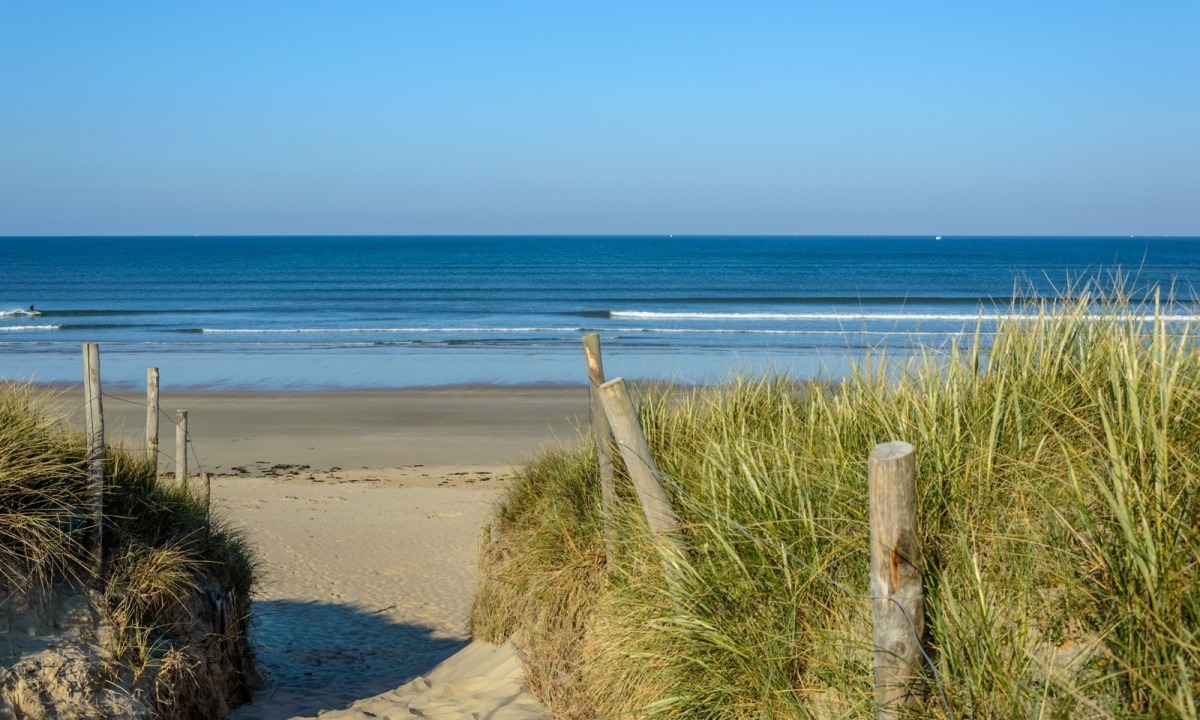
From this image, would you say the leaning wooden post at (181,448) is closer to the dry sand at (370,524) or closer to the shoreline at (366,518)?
the shoreline at (366,518)

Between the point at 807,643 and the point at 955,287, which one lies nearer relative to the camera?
the point at 807,643

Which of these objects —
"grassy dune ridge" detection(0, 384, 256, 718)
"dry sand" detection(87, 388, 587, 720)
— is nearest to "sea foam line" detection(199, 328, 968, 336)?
"dry sand" detection(87, 388, 587, 720)

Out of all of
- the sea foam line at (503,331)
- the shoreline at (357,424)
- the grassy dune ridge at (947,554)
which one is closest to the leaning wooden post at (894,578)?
the grassy dune ridge at (947,554)

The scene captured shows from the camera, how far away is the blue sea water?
2352 cm

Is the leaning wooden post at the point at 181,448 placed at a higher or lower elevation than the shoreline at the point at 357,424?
higher

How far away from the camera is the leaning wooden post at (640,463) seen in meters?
4.99

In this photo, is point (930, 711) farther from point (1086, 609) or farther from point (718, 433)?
point (718, 433)

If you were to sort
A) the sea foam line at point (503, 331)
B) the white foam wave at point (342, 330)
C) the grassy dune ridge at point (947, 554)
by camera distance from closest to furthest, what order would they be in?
the grassy dune ridge at point (947, 554)
the sea foam line at point (503, 331)
the white foam wave at point (342, 330)

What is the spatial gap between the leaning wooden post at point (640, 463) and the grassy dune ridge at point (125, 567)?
3056 mm

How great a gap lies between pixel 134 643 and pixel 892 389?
4.67 meters

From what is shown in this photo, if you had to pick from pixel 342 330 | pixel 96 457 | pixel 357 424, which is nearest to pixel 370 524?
pixel 96 457

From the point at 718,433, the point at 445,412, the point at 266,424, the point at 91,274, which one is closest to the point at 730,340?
the point at 445,412

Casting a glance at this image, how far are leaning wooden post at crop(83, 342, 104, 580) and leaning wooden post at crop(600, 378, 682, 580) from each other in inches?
122

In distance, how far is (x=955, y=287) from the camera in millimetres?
57844
